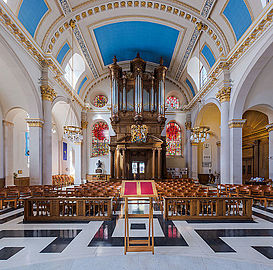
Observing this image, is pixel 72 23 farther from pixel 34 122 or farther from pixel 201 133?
pixel 201 133

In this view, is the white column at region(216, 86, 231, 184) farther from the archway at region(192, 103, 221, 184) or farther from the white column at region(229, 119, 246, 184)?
the archway at region(192, 103, 221, 184)

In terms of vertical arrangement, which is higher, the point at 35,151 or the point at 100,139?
the point at 100,139

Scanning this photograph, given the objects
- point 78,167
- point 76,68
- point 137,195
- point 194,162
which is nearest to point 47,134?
point 76,68

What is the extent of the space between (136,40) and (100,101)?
751 centimetres

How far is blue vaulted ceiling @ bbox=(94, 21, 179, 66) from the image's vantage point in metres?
14.1

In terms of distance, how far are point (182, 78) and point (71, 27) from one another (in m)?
10.8

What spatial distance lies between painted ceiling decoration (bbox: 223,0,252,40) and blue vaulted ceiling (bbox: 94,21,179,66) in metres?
4.24

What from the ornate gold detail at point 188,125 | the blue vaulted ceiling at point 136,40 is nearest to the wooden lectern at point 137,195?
the blue vaulted ceiling at point 136,40

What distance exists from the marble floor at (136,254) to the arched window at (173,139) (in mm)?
14627

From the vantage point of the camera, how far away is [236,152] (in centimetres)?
1144

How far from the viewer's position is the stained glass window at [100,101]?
21172 millimetres

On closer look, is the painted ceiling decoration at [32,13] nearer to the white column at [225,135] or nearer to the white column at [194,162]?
the white column at [225,135]

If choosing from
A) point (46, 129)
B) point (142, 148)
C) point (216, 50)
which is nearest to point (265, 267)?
point (46, 129)

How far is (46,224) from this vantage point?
584cm
